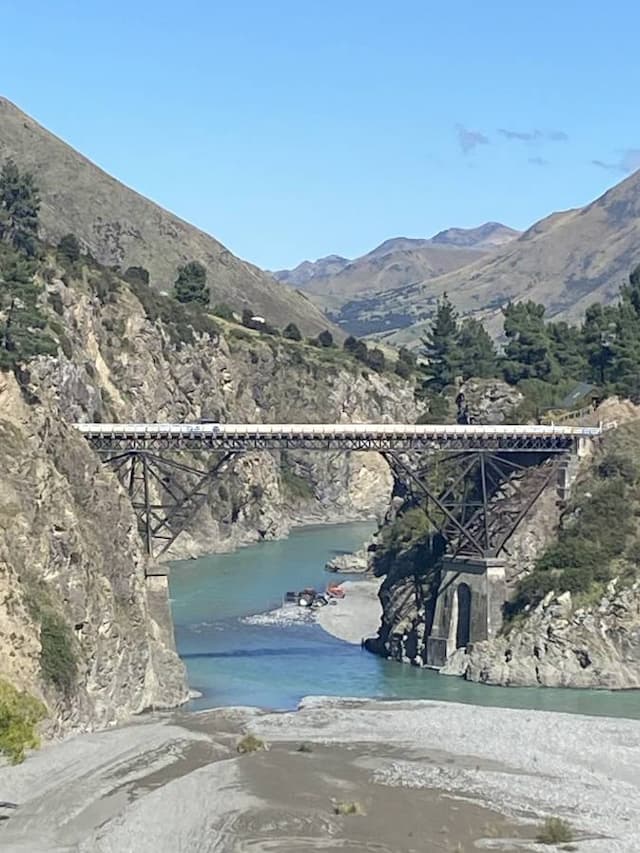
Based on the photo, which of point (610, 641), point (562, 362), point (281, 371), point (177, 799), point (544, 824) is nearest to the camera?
point (544, 824)

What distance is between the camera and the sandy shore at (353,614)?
98.8 meters

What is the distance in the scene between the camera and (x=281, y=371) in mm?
184625

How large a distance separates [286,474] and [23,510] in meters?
123

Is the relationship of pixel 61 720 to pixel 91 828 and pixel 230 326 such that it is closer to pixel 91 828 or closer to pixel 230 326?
pixel 91 828

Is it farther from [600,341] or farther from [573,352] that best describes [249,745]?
[573,352]

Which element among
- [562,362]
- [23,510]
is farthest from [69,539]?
[562,362]

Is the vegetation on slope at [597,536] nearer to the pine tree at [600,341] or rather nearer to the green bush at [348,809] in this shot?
the pine tree at [600,341]

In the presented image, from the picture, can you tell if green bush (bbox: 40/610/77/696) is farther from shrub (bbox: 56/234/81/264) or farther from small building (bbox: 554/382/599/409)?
shrub (bbox: 56/234/81/264)

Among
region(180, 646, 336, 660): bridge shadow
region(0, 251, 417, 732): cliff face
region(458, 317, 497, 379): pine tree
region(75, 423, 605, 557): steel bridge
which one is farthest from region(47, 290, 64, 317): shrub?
region(180, 646, 336, 660): bridge shadow

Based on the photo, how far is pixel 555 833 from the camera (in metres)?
→ 47.9

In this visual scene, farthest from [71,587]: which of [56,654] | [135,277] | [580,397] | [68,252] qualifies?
[135,277]

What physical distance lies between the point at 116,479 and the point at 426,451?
19.9 meters

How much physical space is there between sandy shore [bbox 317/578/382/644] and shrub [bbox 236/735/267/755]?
33538 millimetres

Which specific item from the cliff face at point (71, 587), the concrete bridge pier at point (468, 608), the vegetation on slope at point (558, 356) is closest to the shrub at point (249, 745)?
the cliff face at point (71, 587)
